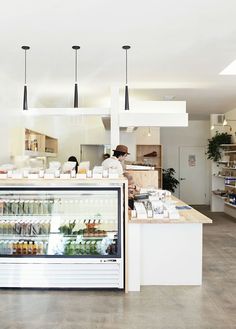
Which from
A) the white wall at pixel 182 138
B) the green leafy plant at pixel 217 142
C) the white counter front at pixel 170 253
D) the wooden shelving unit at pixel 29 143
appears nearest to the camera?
the white counter front at pixel 170 253

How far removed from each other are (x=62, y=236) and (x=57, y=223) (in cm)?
15

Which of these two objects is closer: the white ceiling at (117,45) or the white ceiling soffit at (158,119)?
the white ceiling at (117,45)

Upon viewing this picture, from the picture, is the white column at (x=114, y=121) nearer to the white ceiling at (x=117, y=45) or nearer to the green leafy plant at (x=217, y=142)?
the white ceiling at (x=117, y=45)

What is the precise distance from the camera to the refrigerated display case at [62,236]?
3.53 m

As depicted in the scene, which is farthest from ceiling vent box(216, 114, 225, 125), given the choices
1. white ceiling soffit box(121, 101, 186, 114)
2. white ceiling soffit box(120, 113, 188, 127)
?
white ceiling soffit box(120, 113, 188, 127)

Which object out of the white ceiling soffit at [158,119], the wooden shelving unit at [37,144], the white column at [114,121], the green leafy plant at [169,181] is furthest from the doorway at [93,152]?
the white ceiling soffit at [158,119]

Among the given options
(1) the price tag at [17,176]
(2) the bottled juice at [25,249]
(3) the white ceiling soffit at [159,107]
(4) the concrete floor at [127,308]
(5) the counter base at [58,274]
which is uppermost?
(3) the white ceiling soffit at [159,107]

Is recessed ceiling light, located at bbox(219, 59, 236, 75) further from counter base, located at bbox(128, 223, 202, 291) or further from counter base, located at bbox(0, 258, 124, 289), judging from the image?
counter base, located at bbox(0, 258, 124, 289)

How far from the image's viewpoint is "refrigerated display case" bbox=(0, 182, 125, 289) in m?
3.53

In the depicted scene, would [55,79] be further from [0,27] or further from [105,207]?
[105,207]

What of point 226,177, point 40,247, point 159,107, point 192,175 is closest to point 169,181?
point 192,175

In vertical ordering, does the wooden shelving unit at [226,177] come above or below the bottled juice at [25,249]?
above

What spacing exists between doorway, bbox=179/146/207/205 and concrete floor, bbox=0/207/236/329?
713 centimetres

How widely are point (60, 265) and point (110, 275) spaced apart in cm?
53
